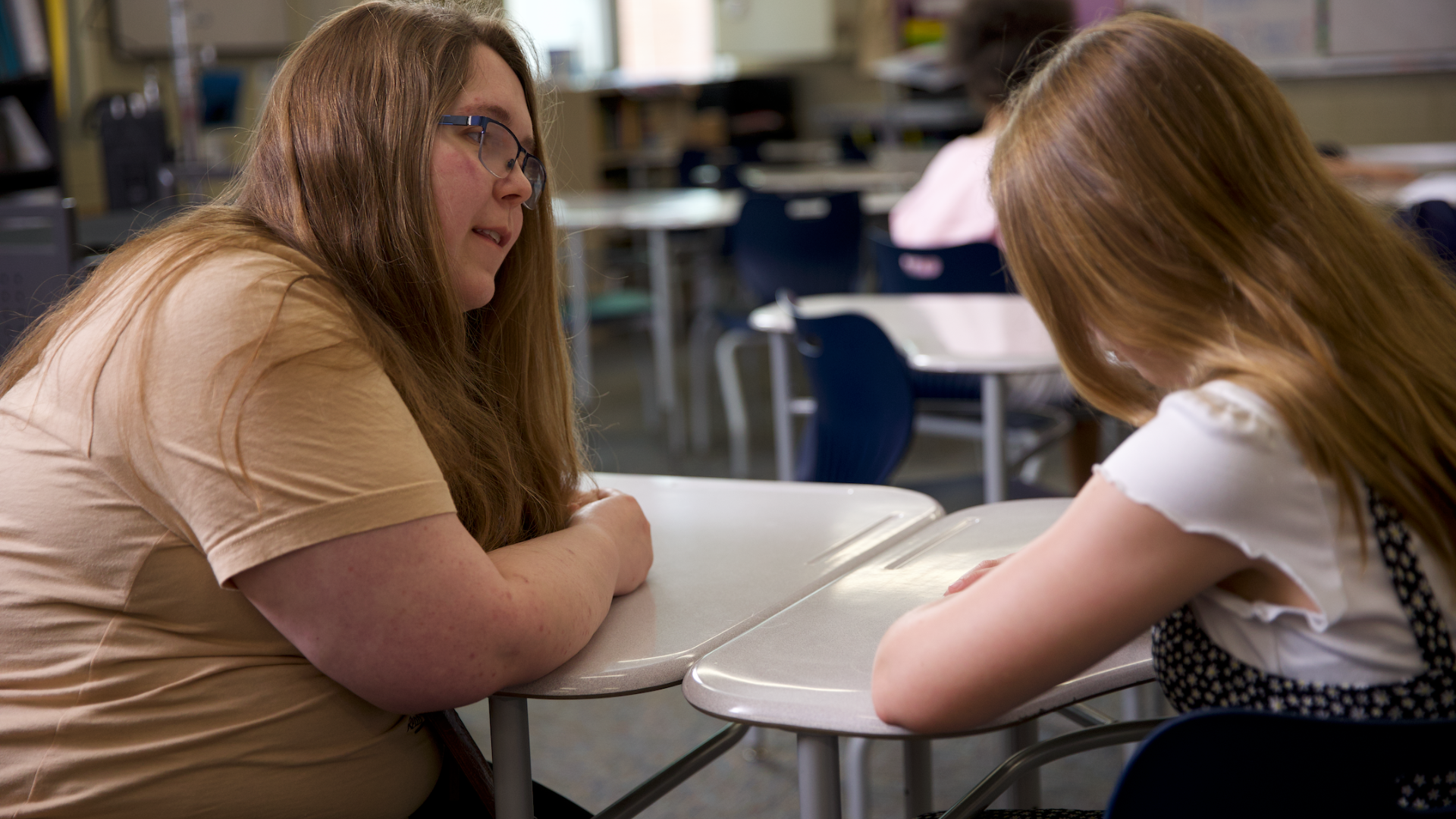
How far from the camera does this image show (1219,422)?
0.69 m

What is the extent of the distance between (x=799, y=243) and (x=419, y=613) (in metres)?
3.08

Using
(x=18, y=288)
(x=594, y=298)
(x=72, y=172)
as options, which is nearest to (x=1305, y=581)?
(x=18, y=288)

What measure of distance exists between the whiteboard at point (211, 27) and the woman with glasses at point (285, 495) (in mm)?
5398

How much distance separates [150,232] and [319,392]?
27 cm

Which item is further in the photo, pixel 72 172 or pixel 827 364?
pixel 72 172

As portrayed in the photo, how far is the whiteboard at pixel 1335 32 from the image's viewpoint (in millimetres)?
5633

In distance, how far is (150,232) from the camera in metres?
0.98

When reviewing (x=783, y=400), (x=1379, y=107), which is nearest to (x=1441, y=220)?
(x=783, y=400)

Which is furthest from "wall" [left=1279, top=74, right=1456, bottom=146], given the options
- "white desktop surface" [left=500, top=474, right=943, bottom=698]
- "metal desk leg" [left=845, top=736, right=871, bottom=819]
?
"white desktop surface" [left=500, top=474, right=943, bottom=698]

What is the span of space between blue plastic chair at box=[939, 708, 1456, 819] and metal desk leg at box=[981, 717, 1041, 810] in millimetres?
555

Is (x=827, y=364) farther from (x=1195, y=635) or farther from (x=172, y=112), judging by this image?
(x=172, y=112)

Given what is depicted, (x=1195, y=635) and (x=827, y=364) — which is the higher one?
(x=1195, y=635)

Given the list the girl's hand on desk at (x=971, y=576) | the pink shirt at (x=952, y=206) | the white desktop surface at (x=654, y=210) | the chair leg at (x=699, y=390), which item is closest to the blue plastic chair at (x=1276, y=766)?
the girl's hand on desk at (x=971, y=576)

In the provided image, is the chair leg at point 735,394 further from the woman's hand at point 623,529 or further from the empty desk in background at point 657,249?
the woman's hand at point 623,529
